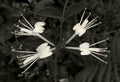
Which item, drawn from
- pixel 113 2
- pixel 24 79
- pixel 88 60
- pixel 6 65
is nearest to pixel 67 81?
pixel 88 60

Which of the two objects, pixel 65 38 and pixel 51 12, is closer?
pixel 51 12

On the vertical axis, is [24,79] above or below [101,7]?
below

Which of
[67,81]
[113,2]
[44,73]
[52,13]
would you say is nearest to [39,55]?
[52,13]

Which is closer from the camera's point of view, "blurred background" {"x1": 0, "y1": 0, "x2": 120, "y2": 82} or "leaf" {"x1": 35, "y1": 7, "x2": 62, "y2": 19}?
"leaf" {"x1": 35, "y1": 7, "x2": 62, "y2": 19}

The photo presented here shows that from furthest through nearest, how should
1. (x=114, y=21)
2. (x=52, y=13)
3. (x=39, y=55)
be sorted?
1. (x=114, y=21)
2. (x=52, y=13)
3. (x=39, y=55)

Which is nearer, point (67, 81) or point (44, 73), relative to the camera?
point (67, 81)

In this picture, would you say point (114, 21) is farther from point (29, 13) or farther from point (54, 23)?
point (29, 13)

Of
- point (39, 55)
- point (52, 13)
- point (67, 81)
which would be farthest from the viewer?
point (67, 81)

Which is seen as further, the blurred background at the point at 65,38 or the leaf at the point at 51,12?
the blurred background at the point at 65,38

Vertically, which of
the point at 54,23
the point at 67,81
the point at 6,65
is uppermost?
the point at 54,23
